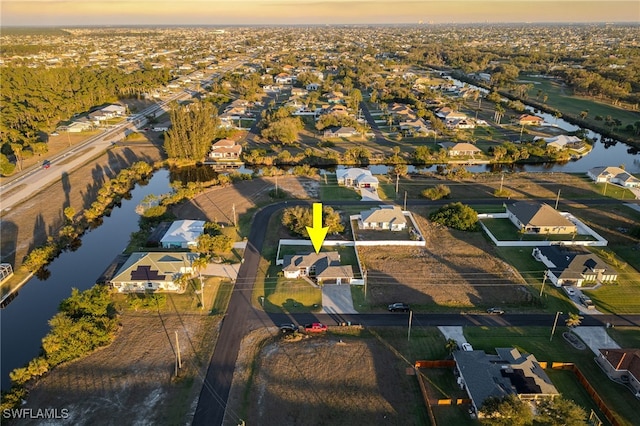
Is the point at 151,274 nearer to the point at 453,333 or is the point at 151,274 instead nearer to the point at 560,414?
the point at 453,333

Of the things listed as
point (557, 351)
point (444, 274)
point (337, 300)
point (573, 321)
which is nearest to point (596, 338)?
point (573, 321)

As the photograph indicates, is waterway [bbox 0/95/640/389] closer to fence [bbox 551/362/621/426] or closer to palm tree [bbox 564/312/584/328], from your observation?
fence [bbox 551/362/621/426]

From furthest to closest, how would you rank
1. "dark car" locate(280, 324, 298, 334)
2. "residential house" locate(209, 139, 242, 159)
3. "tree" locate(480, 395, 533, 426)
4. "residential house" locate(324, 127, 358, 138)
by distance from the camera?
"residential house" locate(324, 127, 358, 138) → "residential house" locate(209, 139, 242, 159) → "dark car" locate(280, 324, 298, 334) → "tree" locate(480, 395, 533, 426)

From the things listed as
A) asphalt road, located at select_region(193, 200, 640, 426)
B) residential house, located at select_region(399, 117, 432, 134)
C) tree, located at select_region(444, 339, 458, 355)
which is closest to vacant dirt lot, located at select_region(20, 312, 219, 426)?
asphalt road, located at select_region(193, 200, 640, 426)

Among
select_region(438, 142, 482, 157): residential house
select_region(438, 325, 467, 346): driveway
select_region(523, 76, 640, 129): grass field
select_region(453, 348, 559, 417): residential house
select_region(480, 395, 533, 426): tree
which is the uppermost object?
select_region(523, 76, 640, 129): grass field

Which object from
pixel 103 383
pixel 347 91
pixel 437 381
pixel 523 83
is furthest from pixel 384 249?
pixel 523 83

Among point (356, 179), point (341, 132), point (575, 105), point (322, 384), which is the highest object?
point (575, 105)

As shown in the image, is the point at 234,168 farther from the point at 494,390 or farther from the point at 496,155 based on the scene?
the point at 494,390
